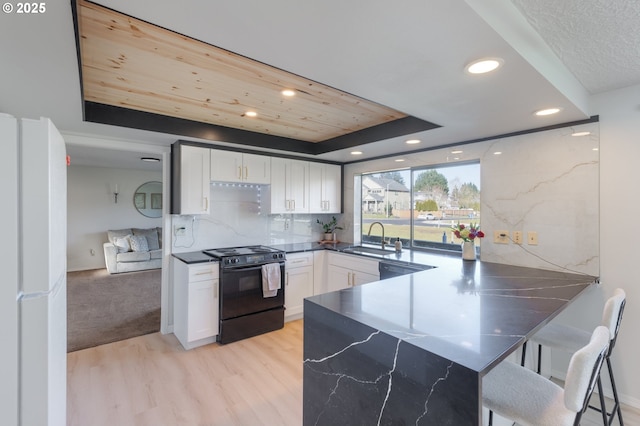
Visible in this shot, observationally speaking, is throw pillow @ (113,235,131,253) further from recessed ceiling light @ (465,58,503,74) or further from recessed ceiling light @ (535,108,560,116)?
recessed ceiling light @ (535,108,560,116)

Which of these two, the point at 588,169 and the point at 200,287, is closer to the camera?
the point at 588,169

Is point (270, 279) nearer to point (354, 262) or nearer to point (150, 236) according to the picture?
point (354, 262)

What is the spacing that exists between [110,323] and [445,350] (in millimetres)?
4169

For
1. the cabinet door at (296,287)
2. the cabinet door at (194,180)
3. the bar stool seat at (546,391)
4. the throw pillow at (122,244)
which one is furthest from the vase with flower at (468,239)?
the throw pillow at (122,244)

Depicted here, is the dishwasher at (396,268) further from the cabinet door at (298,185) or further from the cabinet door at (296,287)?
the cabinet door at (298,185)

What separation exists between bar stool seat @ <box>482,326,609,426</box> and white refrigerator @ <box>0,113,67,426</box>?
1662 millimetres

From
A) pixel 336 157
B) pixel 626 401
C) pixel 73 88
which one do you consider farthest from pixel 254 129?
pixel 626 401

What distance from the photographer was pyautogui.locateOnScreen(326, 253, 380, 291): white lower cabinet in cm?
340

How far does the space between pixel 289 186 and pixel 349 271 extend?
53.4 inches

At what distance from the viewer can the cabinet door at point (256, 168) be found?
3602 millimetres

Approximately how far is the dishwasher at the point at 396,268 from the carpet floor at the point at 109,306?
2.78m

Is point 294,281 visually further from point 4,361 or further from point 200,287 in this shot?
point 4,361

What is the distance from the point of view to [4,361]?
938 millimetres

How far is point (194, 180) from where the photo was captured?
3264 millimetres
